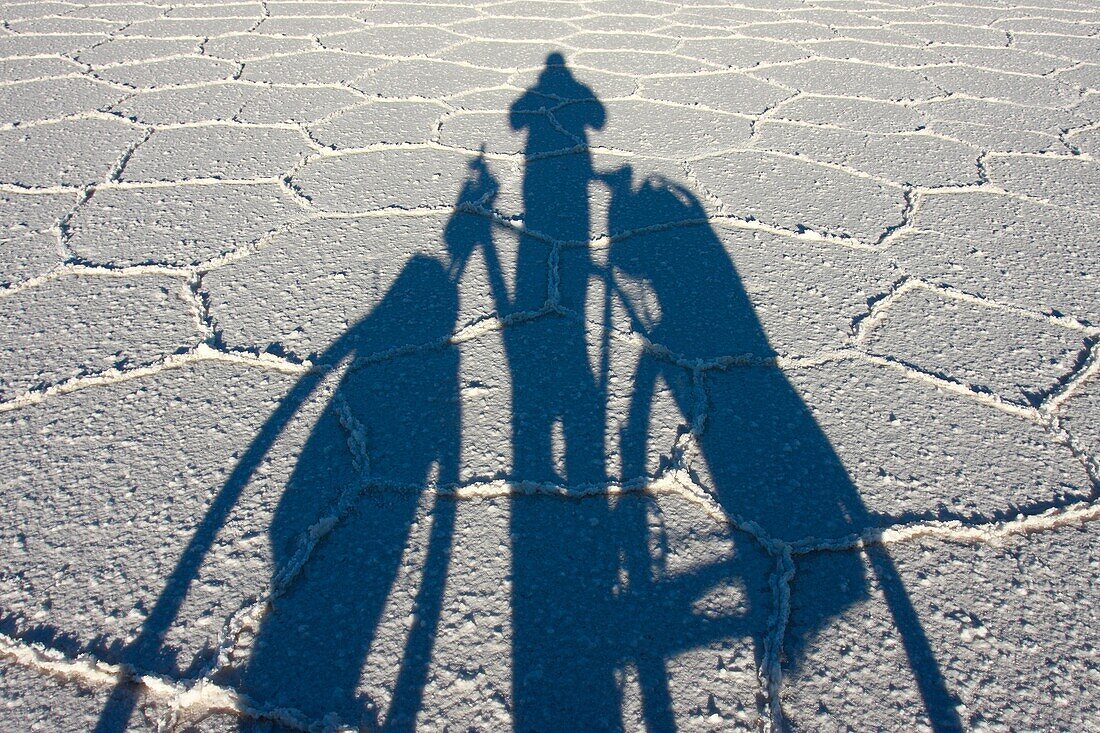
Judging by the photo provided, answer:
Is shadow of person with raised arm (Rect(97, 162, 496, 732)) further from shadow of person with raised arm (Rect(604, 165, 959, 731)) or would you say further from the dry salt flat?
shadow of person with raised arm (Rect(604, 165, 959, 731))

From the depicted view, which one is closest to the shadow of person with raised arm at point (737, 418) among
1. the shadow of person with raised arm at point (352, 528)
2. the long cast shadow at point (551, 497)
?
the long cast shadow at point (551, 497)

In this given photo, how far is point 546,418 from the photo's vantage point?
3.81 feet

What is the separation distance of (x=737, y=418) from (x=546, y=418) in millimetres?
306

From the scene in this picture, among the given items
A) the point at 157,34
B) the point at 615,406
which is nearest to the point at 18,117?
the point at 157,34

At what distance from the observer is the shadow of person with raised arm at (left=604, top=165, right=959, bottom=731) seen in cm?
91

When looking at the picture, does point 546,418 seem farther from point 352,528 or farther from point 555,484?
point 352,528

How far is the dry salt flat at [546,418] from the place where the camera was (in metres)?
0.83

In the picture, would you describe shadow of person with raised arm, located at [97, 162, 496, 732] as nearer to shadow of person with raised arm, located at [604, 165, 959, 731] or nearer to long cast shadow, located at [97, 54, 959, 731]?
long cast shadow, located at [97, 54, 959, 731]

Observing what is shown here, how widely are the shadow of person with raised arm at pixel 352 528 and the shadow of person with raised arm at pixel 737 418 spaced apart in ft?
0.90

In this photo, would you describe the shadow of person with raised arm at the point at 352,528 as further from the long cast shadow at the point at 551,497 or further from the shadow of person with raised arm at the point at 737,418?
the shadow of person with raised arm at the point at 737,418

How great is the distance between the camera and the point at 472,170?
1962 mm

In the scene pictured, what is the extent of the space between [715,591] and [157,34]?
10.9 feet

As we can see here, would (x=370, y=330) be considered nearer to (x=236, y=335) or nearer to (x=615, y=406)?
(x=236, y=335)

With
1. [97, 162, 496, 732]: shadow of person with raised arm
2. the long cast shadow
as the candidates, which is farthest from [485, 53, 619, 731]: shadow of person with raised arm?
[97, 162, 496, 732]: shadow of person with raised arm
